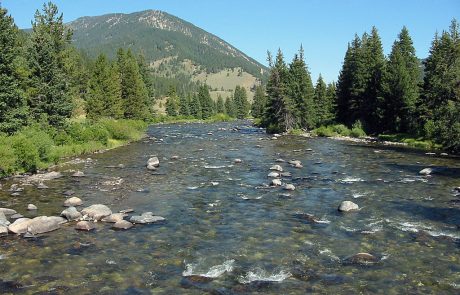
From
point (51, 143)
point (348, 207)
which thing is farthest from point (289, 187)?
point (51, 143)

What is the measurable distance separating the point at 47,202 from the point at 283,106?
230 ft

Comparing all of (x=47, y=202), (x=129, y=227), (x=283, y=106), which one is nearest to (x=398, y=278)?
(x=129, y=227)

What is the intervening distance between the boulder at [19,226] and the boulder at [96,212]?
3349 millimetres

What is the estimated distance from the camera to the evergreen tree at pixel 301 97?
94438mm

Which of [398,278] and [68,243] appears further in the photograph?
[68,243]

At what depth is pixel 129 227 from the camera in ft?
76.2

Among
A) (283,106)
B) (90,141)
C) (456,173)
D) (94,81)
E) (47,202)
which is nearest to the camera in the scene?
(47,202)

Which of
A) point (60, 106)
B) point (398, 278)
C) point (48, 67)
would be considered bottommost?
point (398, 278)

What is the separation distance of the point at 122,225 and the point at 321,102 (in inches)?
3453

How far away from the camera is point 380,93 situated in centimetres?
7850

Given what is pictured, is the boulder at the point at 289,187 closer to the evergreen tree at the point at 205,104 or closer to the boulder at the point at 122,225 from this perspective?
the boulder at the point at 122,225

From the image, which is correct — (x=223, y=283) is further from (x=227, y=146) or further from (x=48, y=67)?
(x=227, y=146)

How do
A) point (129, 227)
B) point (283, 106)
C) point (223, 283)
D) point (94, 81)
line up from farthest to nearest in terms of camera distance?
1. point (283, 106)
2. point (94, 81)
3. point (129, 227)
4. point (223, 283)

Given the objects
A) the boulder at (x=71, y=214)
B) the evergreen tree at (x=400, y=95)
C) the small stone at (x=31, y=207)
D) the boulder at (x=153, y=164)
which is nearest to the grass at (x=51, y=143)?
the boulder at (x=153, y=164)
